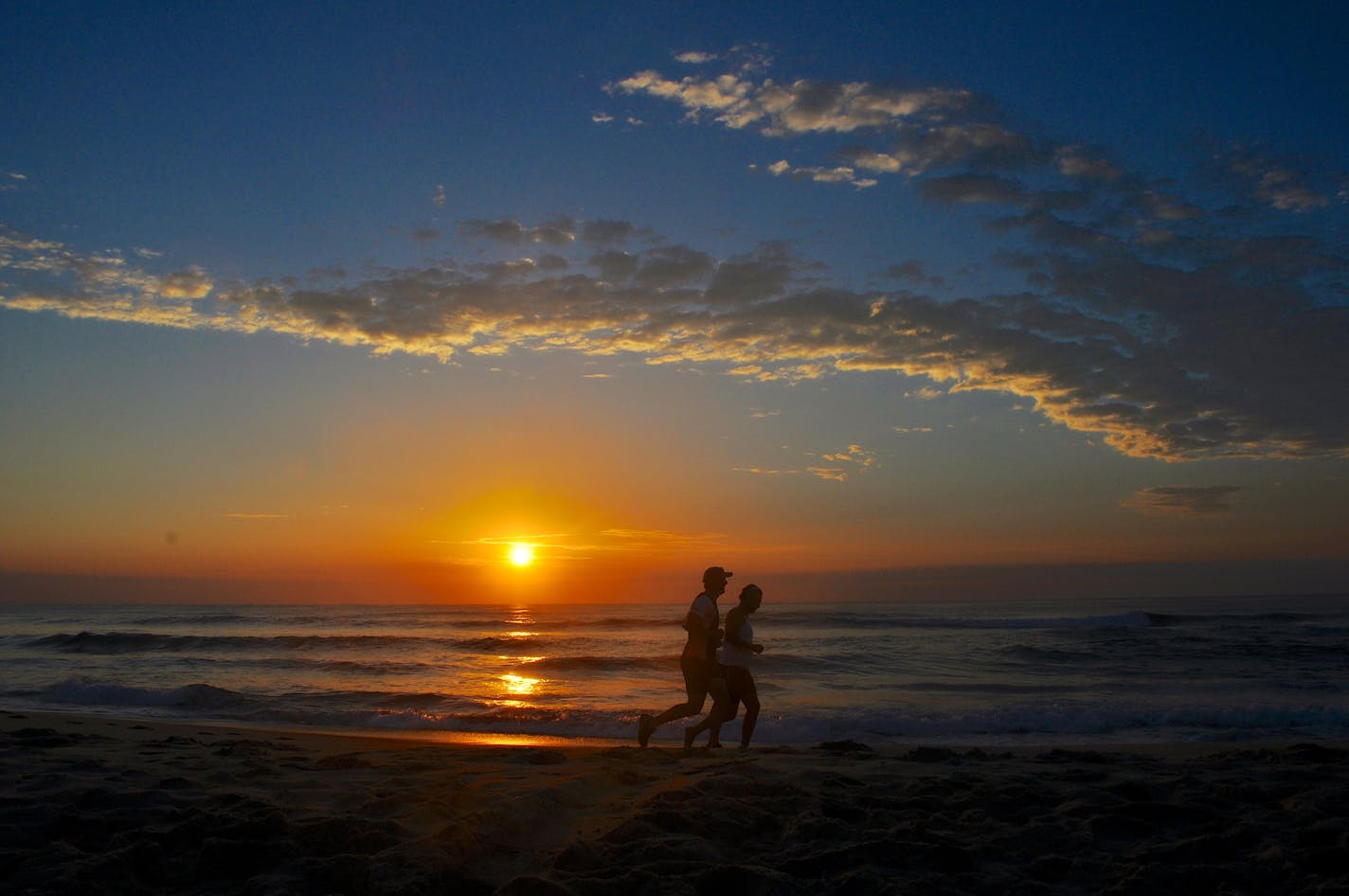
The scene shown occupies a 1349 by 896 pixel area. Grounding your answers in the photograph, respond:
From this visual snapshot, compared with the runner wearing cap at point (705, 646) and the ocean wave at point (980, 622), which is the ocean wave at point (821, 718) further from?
the ocean wave at point (980, 622)

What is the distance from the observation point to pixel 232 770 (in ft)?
23.1

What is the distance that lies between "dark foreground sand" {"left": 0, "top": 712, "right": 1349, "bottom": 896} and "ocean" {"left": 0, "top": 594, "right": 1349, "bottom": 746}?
17.5ft

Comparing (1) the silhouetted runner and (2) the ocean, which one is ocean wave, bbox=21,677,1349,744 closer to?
(2) the ocean

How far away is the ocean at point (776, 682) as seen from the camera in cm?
1265

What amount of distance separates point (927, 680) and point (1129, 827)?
44.6ft

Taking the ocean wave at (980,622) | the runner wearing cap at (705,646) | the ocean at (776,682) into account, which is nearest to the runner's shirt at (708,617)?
the runner wearing cap at (705,646)

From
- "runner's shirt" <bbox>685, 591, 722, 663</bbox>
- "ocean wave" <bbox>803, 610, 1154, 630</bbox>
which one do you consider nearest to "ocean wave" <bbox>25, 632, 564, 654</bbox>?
"ocean wave" <bbox>803, 610, 1154, 630</bbox>

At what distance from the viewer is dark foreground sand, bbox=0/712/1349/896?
417cm

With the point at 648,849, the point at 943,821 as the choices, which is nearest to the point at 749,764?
the point at 943,821

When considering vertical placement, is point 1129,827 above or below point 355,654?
above

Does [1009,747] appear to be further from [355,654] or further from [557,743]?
[355,654]

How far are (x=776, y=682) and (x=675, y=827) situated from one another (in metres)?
14.1

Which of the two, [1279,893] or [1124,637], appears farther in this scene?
[1124,637]

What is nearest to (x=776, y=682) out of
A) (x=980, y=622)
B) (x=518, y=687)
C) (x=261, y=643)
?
(x=518, y=687)
